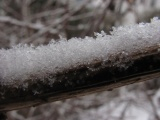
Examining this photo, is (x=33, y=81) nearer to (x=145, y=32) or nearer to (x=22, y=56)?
(x=22, y=56)

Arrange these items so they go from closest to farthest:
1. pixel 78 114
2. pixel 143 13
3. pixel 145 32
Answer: pixel 145 32, pixel 78 114, pixel 143 13

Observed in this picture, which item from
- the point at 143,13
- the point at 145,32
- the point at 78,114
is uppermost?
the point at 143,13

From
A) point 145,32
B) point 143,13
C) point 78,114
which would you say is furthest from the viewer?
point 143,13

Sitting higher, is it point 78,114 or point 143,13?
point 143,13

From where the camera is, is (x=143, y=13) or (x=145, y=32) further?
(x=143, y=13)

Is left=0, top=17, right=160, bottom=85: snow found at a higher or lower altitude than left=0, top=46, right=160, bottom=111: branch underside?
higher

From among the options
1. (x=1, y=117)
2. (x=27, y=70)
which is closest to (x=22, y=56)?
(x=27, y=70)
